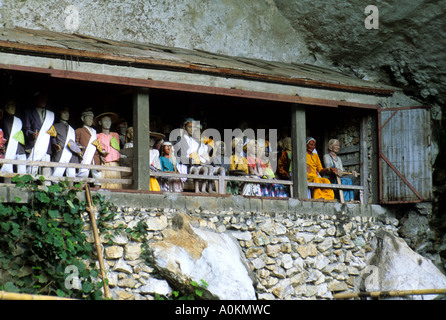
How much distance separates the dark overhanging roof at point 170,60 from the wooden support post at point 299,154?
553 mm

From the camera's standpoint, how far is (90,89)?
14.2 m

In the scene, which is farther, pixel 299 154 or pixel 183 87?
pixel 299 154

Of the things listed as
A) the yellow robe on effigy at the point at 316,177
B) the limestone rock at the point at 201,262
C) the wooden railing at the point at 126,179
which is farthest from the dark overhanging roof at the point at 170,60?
the limestone rock at the point at 201,262

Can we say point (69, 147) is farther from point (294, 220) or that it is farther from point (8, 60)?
point (294, 220)

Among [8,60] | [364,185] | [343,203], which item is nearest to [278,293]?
[343,203]

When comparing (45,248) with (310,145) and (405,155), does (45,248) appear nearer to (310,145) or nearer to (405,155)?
(310,145)

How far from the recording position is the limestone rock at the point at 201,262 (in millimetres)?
11422

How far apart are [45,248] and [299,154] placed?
201 inches

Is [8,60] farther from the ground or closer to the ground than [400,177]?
farther from the ground

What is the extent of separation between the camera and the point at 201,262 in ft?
38.0

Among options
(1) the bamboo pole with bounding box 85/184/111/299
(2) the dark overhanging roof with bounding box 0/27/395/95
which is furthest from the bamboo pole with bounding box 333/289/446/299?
(1) the bamboo pole with bounding box 85/184/111/299

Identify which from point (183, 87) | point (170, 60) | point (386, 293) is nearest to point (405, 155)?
point (386, 293)

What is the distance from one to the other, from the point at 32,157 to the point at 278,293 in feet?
14.4

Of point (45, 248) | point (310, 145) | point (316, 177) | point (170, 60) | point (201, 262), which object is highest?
point (170, 60)
